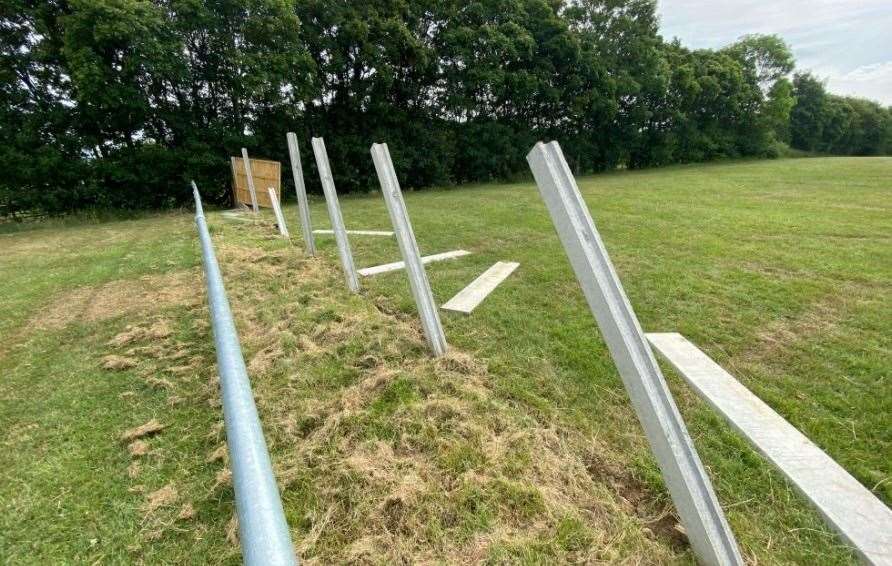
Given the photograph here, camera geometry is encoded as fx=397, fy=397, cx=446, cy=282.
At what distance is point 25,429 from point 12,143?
1301cm

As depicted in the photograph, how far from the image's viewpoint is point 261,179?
908 cm

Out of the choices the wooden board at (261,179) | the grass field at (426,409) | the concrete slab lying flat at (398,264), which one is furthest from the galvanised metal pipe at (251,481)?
the wooden board at (261,179)

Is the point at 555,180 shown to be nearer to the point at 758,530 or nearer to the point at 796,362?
the point at 758,530

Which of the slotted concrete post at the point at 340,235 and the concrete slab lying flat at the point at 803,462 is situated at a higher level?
the slotted concrete post at the point at 340,235

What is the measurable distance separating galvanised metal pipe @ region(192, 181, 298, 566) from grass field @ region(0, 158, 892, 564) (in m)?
0.70

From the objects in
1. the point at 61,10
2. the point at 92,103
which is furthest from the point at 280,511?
the point at 61,10

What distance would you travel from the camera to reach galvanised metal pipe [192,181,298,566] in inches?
26.5

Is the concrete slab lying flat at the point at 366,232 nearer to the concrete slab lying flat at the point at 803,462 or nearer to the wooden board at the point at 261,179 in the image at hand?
the wooden board at the point at 261,179

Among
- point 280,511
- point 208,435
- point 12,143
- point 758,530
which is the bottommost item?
point 758,530

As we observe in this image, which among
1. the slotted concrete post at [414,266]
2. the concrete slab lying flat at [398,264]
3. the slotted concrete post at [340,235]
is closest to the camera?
the slotted concrete post at [414,266]

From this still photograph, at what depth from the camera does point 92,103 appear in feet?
35.0

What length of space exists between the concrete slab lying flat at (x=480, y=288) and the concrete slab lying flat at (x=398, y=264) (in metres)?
0.68

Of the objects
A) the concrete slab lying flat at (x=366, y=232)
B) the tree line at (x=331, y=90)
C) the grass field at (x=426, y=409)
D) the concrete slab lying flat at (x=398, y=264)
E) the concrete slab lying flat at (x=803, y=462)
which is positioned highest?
the tree line at (x=331, y=90)

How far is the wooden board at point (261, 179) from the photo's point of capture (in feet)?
27.5
